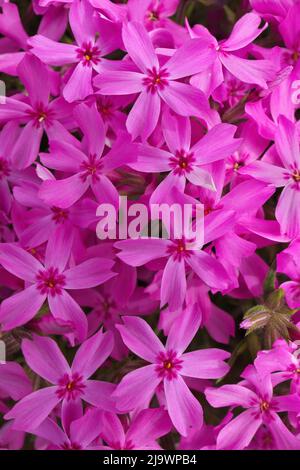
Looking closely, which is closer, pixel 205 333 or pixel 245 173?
pixel 245 173

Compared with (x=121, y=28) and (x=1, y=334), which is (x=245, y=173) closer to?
(x=121, y=28)

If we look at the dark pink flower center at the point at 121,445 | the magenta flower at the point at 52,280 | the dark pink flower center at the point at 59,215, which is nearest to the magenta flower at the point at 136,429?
the dark pink flower center at the point at 121,445

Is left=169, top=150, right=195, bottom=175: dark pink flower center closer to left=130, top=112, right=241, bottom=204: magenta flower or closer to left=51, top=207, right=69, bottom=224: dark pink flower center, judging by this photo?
left=130, top=112, right=241, bottom=204: magenta flower

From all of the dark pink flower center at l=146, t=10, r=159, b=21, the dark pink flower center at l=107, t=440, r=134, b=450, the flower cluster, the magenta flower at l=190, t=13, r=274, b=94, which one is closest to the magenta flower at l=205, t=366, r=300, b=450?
the flower cluster

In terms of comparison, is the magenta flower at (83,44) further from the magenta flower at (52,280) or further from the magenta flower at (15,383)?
the magenta flower at (15,383)
